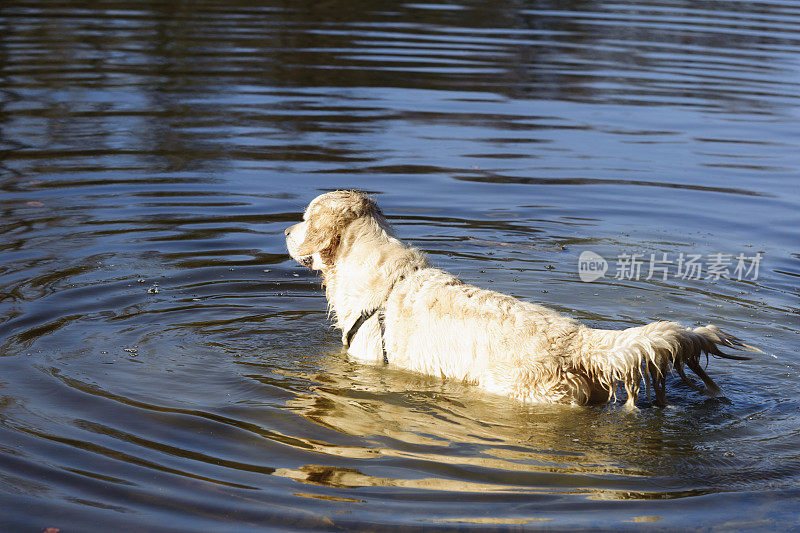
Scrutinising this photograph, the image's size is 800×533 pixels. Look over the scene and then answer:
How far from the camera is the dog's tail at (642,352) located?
5.79 metres

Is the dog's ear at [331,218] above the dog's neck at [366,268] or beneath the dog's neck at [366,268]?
above

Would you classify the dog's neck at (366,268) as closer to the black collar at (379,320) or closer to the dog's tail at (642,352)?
the black collar at (379,320)

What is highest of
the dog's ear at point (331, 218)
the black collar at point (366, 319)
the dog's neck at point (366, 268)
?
the dog's ear at point (331, 218)

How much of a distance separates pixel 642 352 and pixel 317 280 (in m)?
4.10

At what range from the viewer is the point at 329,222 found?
23.9 ft

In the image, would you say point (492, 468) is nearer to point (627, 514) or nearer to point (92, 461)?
point (627, 514)

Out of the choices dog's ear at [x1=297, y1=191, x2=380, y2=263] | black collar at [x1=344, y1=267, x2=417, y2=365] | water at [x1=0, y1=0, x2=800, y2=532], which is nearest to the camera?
water at [x1=0, y1=0, x2=800, y2=532]

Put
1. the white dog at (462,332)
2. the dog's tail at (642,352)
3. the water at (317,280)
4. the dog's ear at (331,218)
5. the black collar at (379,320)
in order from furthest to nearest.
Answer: the dog's ear at (331,218), the black collar at (379,320), the white dog at (462,332), the dog's tail at (642,352), the water at (317,280)

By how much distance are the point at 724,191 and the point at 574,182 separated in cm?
187

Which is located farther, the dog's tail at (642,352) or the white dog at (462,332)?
the white dog at (462,332)

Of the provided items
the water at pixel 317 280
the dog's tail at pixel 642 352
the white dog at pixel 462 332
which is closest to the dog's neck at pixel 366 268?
the white dog at pixel 462 332

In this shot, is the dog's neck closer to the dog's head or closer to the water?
the dog's head

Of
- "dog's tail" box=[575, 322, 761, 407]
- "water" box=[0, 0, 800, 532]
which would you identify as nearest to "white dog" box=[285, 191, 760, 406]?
"dog's tail" box=[575, 322, 761, 407]

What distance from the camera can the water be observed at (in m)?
5.41
